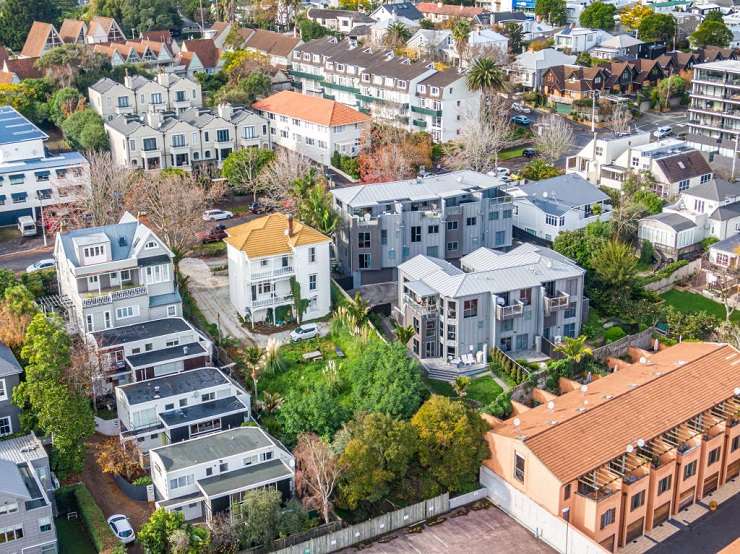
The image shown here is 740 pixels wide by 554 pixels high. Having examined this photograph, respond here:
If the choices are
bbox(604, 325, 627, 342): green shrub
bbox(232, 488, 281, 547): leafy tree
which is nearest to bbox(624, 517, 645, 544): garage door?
bbox(232, 488, 281, 547): leafy tree

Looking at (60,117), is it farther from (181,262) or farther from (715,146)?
(715,146)

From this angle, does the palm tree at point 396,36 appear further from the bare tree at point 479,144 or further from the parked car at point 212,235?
the parked car at point 212,235

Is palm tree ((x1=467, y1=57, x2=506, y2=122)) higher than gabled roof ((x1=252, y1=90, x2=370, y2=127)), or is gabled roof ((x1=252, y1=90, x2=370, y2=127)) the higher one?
palm tree ((x1=467, y1=57, x2=506, y2=122))

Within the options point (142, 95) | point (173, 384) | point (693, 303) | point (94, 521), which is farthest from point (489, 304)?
point (142, 95)

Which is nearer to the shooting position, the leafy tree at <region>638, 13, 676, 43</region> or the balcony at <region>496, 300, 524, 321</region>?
the balcony at <region>496, 300, 524, 321</region>

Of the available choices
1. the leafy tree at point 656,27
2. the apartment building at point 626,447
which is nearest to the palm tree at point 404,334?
the apartment building at point 626,447

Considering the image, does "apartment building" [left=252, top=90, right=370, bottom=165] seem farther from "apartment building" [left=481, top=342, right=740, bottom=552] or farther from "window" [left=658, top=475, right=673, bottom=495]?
"window" [left=658, top=475, right=673, bottom=495]

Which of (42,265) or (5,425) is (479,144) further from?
(5,425)
